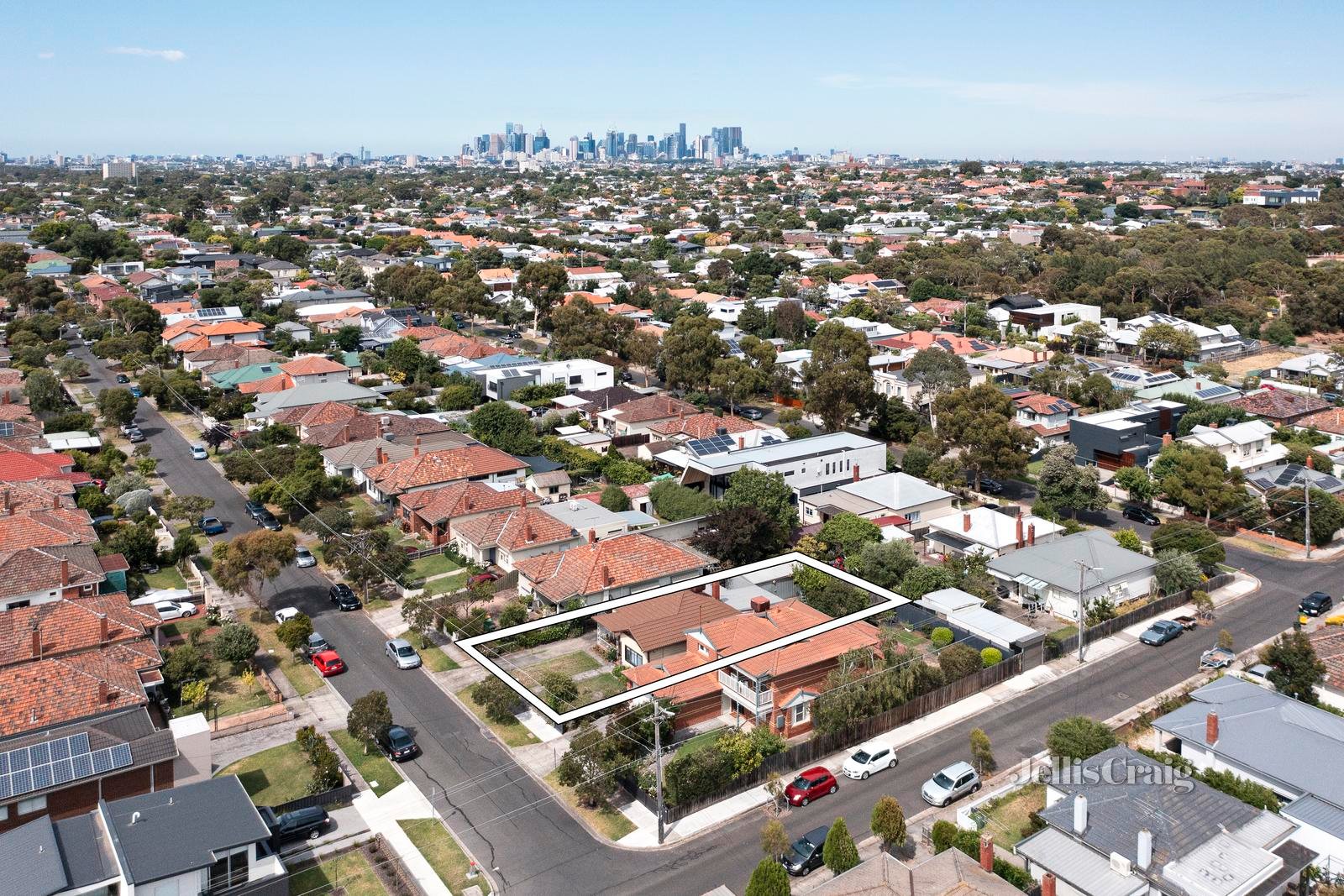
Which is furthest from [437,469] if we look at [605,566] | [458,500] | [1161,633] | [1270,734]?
[1270,734]

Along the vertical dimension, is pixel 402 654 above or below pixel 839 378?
below

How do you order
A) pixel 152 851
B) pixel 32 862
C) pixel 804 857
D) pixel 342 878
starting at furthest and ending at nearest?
pixel 804 857 → pixel 342 878 → pixel 152 851 → pixel 32 862

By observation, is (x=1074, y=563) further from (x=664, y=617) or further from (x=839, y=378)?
(x=839, y=378)

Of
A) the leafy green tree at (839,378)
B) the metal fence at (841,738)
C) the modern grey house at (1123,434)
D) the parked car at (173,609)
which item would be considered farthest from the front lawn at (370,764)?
the modern grey house at (1123,434)

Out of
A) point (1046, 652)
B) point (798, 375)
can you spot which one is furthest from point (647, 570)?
point (798, 375)

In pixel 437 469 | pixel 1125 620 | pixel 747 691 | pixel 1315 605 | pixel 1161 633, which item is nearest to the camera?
pixel 747 691
